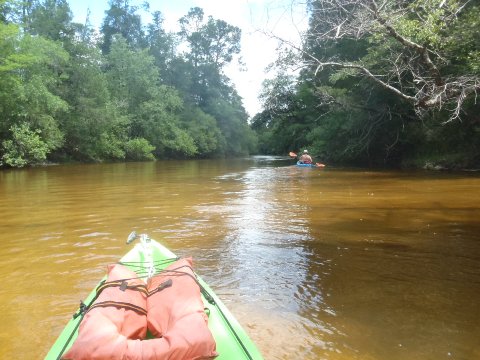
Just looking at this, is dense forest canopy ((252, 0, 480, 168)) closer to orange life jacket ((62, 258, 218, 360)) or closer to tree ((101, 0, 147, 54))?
orange life jacket ((62, 258, 218, 360))

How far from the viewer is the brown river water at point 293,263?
3254 mm

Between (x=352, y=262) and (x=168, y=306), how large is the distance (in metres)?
3.16

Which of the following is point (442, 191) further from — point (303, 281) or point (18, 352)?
point (18, 352)

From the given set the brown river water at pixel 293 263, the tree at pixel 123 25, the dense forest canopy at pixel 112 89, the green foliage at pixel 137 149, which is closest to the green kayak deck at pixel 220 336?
the brown river water at pixel 293 263

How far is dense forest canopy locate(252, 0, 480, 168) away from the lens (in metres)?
9.75

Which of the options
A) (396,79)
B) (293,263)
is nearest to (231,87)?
(396,79)

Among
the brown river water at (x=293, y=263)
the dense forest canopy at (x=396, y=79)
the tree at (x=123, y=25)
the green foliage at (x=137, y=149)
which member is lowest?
the brown river water at (x=293, y=263)

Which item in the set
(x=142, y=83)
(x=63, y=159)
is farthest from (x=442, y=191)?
(x=142, y=83)

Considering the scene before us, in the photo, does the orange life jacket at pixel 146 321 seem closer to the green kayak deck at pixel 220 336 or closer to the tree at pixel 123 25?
the green kayak deck at pixel 220 336

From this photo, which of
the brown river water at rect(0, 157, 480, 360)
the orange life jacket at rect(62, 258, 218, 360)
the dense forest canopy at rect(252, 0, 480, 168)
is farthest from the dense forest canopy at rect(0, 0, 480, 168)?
the orange life jacket at rect(62, 258, 218, 360)

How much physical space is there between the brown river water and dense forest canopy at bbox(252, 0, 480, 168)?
3.61 metres

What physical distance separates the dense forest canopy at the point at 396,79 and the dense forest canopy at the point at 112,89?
12.9 meters

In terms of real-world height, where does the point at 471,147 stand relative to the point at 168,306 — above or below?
above

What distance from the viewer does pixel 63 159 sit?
2880 cm
